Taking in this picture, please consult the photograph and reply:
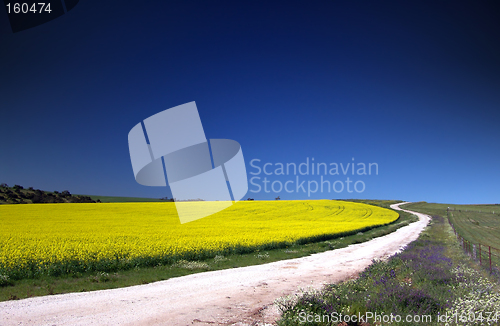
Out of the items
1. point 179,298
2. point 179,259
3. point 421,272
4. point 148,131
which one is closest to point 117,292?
point 179,298

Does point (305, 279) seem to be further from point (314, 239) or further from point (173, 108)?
point (314, 239)

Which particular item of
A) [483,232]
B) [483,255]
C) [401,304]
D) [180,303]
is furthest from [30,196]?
[483,232]

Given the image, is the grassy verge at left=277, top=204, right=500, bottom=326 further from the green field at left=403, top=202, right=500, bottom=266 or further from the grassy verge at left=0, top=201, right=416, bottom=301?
the green field at left=403, top=202, right=500, bottom=266

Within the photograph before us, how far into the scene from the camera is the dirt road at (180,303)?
20.9 feet

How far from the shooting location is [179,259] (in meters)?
13.8

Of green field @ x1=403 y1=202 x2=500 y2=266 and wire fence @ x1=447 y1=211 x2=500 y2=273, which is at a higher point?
wire fence @ x1=447 y1=211 x2=500 y2=273

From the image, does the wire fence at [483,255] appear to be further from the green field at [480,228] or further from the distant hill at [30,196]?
the distant hill at [30,196]

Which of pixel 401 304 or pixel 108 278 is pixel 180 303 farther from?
pixel 401 304

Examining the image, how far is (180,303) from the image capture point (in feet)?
24.8

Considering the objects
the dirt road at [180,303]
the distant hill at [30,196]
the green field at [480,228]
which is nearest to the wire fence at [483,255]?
the green field at [480,228]

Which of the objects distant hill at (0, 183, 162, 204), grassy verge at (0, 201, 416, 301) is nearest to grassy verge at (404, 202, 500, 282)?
grassy verge at (0, 201, 416, 301)

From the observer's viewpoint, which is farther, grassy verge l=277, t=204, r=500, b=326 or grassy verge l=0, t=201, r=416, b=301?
grassy verge l=0, t=201, r=416, b=301

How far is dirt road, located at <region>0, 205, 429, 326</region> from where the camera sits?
251 inches

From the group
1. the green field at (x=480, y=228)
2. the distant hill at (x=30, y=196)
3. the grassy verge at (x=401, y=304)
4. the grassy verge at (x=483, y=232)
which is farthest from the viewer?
the distant hill at (x=30, y=196)
